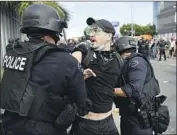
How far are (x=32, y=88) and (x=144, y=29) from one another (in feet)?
202

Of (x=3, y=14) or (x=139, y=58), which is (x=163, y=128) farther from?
(x=3, y=14)

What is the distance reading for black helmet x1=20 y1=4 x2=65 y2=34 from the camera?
2.61 metres

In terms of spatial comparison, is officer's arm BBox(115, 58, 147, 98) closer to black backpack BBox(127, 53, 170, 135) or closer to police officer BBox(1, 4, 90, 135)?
black backpack BBox(127, 53, 170, 135)

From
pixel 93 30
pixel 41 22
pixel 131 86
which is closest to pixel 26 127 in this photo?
pixel 41 22

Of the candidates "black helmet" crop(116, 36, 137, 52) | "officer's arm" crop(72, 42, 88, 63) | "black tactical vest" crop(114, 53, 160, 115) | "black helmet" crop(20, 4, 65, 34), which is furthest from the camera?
A: "black helmet" crop(116, 36, 137, 52)

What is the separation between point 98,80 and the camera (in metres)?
3.37

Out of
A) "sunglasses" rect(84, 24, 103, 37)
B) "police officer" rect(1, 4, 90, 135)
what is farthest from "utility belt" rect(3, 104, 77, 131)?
"sunglasses" rect(84, 24, 103, 37)

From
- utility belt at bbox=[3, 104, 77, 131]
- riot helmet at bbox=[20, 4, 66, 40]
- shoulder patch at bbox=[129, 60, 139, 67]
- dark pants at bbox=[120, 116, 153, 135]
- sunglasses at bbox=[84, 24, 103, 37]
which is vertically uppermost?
riot helmet at bbox=[20, 4, 66, 40]

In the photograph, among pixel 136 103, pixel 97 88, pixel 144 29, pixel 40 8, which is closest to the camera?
pixel 40 8

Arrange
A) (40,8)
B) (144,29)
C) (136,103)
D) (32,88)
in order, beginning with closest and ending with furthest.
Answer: (32,88) → (40,8) → (136,103) → (144,29)

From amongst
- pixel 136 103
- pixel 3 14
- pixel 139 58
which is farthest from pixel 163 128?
pixel 3 14

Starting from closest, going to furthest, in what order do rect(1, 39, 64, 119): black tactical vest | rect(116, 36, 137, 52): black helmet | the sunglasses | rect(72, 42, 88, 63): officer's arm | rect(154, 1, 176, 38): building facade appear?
rect(1, 39, 64, 119): black tactical vest < rect(72, 42, 88, 63): officer's arm < the sunglasses < rect(116, 36, 137, 52): black helmet < rect(154, 1, 176, 38): building facade

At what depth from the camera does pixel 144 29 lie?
6319 centimetres

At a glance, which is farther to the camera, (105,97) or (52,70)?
(105,97)
